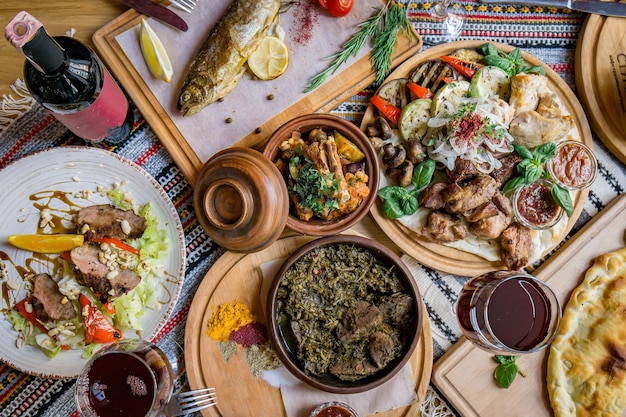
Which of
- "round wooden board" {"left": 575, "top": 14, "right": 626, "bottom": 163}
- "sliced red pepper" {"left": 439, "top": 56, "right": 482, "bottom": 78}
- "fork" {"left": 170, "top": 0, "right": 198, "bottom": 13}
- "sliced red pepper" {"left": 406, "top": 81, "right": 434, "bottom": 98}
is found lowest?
"fork" {"left": 170, "top": 0, "right": 198, "bottom": 13}

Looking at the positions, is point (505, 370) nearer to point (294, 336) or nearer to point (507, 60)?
point (294, 336)

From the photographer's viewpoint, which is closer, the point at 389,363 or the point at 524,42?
the point at 389,363

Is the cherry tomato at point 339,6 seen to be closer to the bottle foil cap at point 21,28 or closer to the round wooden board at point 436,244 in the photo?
the round wooden board at point 436,244

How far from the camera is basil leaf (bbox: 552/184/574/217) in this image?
117 inches

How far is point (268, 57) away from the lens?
9.72 ft

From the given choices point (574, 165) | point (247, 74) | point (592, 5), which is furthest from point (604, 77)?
point (247, 74)

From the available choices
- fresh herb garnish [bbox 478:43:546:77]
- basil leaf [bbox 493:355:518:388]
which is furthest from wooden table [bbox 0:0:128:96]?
basil leaf [bbox 493:355:518:388]

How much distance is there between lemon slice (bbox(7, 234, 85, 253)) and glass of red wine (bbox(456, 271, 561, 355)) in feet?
6.77

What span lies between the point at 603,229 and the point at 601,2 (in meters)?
1.32

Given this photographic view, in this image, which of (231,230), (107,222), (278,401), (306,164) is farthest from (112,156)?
(278,401)

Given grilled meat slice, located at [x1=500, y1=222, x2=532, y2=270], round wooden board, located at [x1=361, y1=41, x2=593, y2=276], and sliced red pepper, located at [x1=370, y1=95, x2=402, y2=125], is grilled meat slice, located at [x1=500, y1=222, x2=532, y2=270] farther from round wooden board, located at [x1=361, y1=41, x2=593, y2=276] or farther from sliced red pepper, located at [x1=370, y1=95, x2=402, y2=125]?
sliced red pepper, located at [x1=370, y1=95, x2=402, y2=125]

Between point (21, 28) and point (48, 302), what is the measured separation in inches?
56.1

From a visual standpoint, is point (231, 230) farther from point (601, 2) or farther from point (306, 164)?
point (601, 2)

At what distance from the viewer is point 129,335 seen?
2.90m
